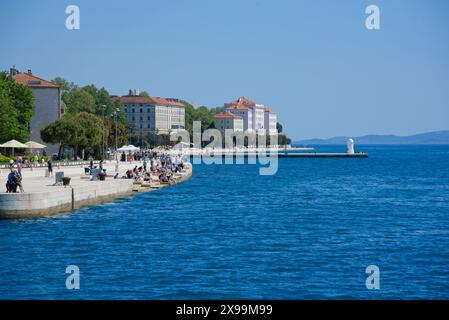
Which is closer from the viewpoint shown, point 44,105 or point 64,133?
point 64,133

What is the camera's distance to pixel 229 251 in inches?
1153

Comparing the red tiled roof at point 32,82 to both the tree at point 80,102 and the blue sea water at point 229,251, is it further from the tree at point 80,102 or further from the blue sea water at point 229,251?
the blue sea water at point 229,251

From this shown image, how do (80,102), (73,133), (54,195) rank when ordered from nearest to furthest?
1. (54,195)
2. (73,133)
3. (80,102)

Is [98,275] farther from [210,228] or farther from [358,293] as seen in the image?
[210,228]

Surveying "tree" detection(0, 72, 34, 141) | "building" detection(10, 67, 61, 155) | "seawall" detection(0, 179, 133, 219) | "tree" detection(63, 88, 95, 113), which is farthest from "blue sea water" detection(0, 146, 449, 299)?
"tree" detection(63, 88, 95, 113)

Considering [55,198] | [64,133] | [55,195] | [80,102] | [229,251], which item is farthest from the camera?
[80,102]

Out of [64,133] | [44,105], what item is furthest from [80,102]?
[64,133]

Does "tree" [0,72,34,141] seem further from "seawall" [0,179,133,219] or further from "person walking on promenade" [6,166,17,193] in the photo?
"person walking on promenade" [6,166,17,193]

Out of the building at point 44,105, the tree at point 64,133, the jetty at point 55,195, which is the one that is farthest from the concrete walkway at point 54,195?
the building at point 44,105

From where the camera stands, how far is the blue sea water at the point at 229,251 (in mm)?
22734

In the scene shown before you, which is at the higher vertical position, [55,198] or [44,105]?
[44,105]

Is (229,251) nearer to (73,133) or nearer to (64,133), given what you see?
(64,133)

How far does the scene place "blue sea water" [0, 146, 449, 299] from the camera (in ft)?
74.6
